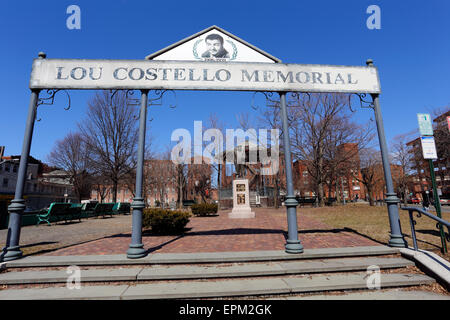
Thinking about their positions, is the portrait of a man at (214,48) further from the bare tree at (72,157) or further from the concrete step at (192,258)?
the bare tree at (72,157)

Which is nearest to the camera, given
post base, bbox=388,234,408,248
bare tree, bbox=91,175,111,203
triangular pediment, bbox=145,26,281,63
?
post base, bbox=388,234,408,248

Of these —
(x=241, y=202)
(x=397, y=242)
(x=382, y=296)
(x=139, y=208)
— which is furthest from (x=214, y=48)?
(x=241, y=202)

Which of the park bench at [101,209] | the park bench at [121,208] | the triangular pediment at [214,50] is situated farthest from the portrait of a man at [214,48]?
the park bench at [121,208]

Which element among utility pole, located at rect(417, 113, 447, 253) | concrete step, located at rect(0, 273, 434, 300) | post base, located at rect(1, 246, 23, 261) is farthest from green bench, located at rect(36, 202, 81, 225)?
utility pole, located at rect(417, 113, 447, 253)

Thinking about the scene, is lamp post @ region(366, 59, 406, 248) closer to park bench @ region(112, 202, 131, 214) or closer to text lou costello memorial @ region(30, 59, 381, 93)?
text lou costello memorial @ region(30, 59, 381, 93)

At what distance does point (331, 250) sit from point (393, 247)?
1.48 meters

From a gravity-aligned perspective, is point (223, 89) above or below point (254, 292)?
above

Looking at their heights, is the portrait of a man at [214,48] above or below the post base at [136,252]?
above

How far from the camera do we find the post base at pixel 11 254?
14.3 ft

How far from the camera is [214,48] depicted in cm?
598

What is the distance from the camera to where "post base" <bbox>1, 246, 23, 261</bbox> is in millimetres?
4367

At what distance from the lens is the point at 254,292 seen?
3.13m
